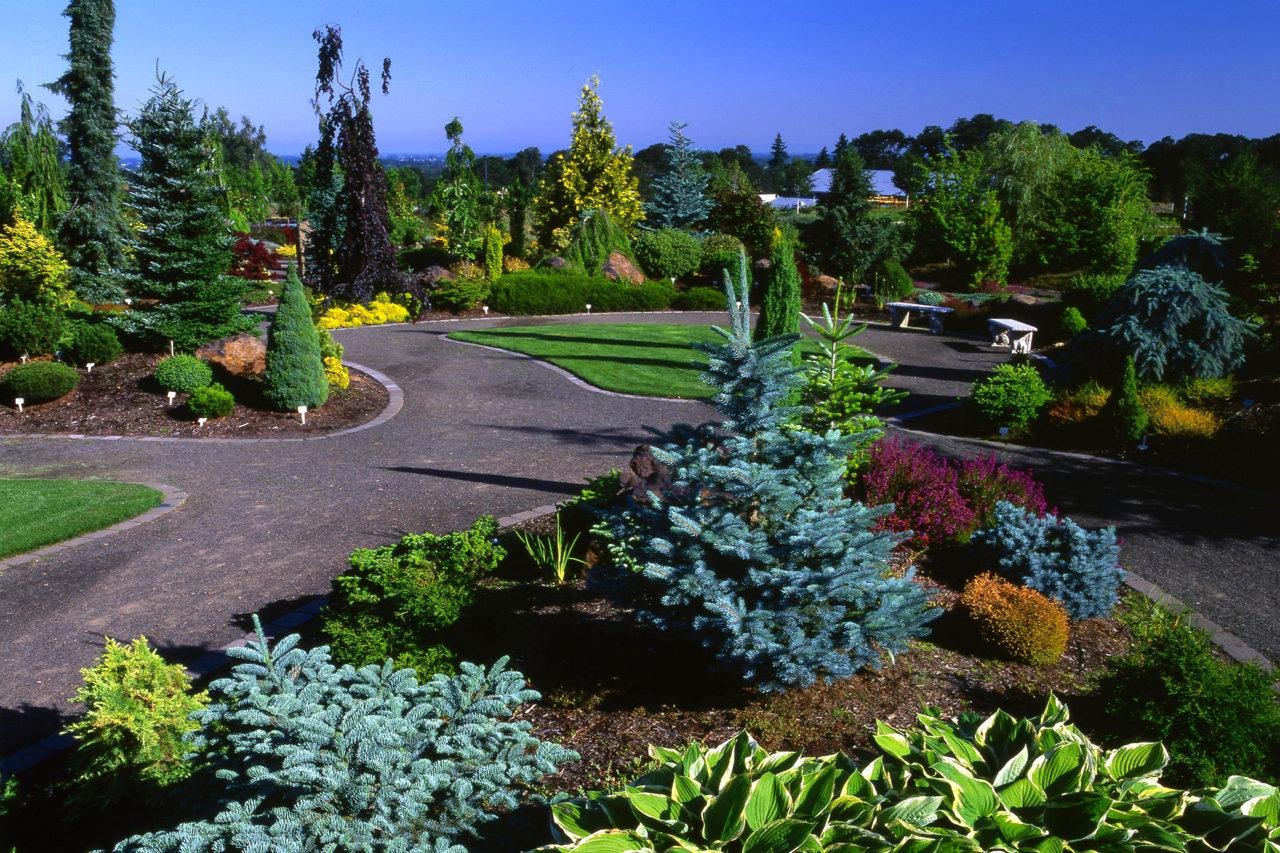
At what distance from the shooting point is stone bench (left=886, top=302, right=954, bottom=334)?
22.4m

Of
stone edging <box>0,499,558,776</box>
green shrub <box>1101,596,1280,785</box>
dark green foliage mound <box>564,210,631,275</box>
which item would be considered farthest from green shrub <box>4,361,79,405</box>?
dark green foliage mound <box>564,210,631,275</box>

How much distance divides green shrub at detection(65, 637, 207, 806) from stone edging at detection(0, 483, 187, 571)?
4205 millimetres

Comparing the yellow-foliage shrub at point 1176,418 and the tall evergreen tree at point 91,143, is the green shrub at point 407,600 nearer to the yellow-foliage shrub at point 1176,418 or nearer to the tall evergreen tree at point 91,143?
the yellow-foliage shrub at point 1176,418

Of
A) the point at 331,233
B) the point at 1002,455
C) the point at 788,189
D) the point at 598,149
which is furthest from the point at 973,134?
the point at 1002,455

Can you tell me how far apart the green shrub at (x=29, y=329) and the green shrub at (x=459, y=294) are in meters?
10.3

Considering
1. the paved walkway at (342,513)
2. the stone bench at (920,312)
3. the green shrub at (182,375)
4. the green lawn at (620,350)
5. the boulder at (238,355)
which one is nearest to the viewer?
the paved walkway at (342,513)

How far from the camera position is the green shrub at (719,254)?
27.7 meters

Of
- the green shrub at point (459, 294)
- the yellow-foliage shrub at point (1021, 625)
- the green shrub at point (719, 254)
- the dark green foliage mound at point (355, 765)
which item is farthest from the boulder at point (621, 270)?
the dark green foliage mound at point (355, 765)

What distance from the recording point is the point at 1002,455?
11.5m

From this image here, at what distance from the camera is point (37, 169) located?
2223cm

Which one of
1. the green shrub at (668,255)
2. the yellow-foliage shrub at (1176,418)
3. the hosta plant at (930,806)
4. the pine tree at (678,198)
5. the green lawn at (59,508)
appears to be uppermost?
the pine tree at (678,198)

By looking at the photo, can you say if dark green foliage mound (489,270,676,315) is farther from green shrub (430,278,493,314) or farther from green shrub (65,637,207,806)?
green shrub (65,637,207,806)

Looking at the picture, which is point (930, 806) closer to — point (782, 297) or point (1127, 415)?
point (1127, 415)

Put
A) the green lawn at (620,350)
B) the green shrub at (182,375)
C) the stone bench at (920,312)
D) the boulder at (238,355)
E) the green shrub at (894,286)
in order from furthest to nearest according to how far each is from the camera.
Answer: the green shrub at (894,286) → the stone bench at (920,312) → the green lawn at (620,350) → the boulder at (238,355) → the green shrub at (182,375)
